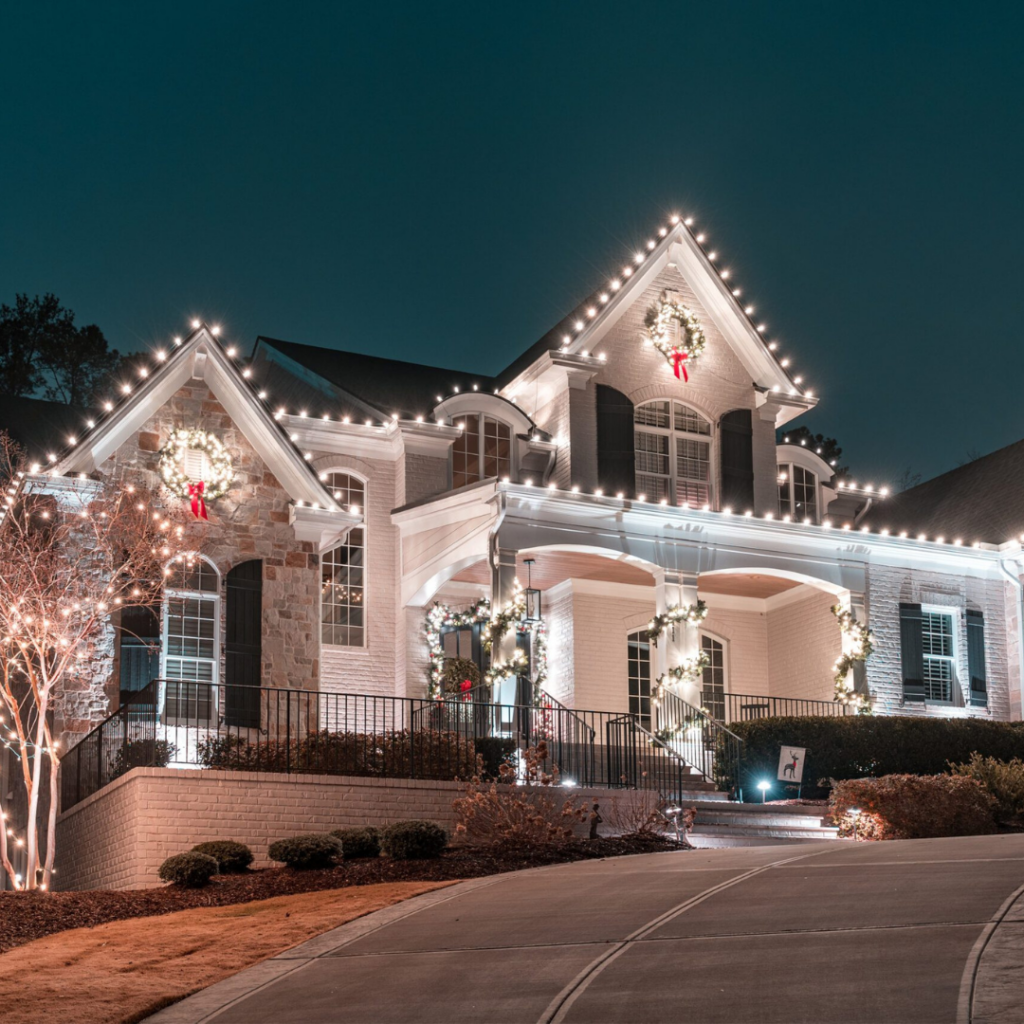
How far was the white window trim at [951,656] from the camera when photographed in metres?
25.5

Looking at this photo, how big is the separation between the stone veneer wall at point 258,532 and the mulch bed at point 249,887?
550cm

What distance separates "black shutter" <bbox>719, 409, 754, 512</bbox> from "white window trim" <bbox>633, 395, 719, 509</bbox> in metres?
0.15

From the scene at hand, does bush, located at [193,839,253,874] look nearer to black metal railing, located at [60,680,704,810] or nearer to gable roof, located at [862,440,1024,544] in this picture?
black metal railing, located at [60,680,704,810]

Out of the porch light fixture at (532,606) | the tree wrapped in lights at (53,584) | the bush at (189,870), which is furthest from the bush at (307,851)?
the porch light fixture at (532,606)

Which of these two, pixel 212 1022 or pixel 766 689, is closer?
pixel 212 1022

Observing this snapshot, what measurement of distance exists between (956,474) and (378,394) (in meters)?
13.5

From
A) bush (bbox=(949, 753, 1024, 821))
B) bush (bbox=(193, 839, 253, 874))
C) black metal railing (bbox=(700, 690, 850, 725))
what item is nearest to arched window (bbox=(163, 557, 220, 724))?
bush (bbox=(193, 839, 253, 874))

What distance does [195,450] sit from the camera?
20234 mm

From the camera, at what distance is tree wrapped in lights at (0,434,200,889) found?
16375mm

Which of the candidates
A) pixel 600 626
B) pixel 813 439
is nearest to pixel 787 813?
pixel 600 626

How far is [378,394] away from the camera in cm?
2591

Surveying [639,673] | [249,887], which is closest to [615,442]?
[639,673]

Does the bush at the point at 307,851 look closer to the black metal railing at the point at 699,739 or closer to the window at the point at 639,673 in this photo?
the black metal railing at the point at 699,739

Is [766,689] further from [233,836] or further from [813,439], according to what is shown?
[813,439]
